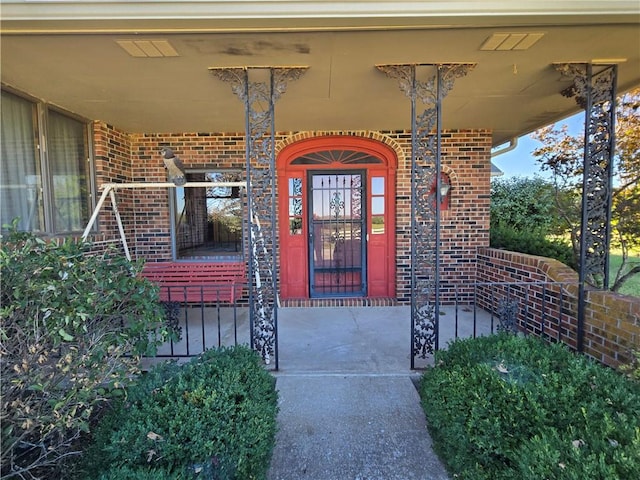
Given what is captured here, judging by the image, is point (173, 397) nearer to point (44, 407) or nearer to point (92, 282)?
point (44, 407)

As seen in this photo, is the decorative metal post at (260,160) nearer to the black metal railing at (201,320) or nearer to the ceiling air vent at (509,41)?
the black metal railing at (201,320)

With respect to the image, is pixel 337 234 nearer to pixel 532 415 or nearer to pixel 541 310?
pixel 541 310

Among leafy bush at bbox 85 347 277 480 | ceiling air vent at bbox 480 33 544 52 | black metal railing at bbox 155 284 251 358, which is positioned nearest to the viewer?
leafy bush at bbox 85 347 277 480

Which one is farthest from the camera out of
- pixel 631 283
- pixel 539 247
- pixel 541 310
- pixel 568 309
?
pixel 631 283

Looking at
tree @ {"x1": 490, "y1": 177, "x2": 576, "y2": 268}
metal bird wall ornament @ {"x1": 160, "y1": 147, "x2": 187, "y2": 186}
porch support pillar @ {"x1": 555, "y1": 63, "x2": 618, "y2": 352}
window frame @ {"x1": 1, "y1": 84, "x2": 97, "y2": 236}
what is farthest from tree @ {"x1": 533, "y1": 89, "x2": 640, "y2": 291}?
window frame @ {"x1": 1, "y1": 84, "x2": 97, "y2": 236}

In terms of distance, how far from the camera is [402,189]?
17.0 feet

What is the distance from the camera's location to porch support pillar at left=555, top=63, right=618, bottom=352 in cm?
296

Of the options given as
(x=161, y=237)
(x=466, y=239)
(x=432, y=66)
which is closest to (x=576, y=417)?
(x=432, y=66)

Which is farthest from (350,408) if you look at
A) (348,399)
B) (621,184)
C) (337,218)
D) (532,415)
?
(621,184)

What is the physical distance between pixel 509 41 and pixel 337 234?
133 inches

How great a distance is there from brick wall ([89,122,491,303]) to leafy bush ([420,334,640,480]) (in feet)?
10.1

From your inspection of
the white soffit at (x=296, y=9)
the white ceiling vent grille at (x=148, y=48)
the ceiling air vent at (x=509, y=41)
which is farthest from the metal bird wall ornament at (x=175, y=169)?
the ceiling air vent at (x=509, y=41)

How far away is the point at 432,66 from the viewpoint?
2924 mm

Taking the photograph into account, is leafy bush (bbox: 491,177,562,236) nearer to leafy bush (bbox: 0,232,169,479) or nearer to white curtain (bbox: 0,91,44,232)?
leafy bush (bbox: 0,232,169,479)
